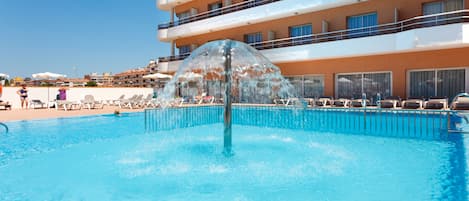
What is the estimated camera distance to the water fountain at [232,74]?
7234 mm

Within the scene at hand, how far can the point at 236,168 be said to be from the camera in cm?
581

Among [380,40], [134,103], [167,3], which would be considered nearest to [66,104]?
[134,103]

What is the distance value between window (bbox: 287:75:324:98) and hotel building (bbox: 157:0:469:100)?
7 centimetres

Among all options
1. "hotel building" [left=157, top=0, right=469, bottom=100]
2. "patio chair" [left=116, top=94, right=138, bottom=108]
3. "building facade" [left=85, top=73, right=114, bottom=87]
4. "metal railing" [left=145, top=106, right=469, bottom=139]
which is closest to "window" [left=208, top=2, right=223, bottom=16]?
"hotel building" [left=157, top=0, right=469, bottom=100]

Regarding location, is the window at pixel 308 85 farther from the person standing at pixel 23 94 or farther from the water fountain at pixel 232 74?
the person standing at pixel 23 94

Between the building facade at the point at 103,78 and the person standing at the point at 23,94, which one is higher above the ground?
the building facade at the point at 103,78

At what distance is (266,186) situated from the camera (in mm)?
4832

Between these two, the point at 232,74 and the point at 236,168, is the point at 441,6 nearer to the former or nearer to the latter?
the point at 232,74

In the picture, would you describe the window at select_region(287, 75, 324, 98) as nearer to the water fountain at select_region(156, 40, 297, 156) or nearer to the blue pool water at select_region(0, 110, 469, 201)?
the water fountain at select_region(156, 40, 297, 156)

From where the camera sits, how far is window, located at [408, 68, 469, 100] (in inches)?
577

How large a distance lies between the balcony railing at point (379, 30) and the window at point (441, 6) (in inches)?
22.2

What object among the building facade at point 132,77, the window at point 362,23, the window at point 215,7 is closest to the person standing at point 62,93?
the window at point 215,7

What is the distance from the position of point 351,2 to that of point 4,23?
3863 cm

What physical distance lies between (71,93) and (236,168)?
20419mm
